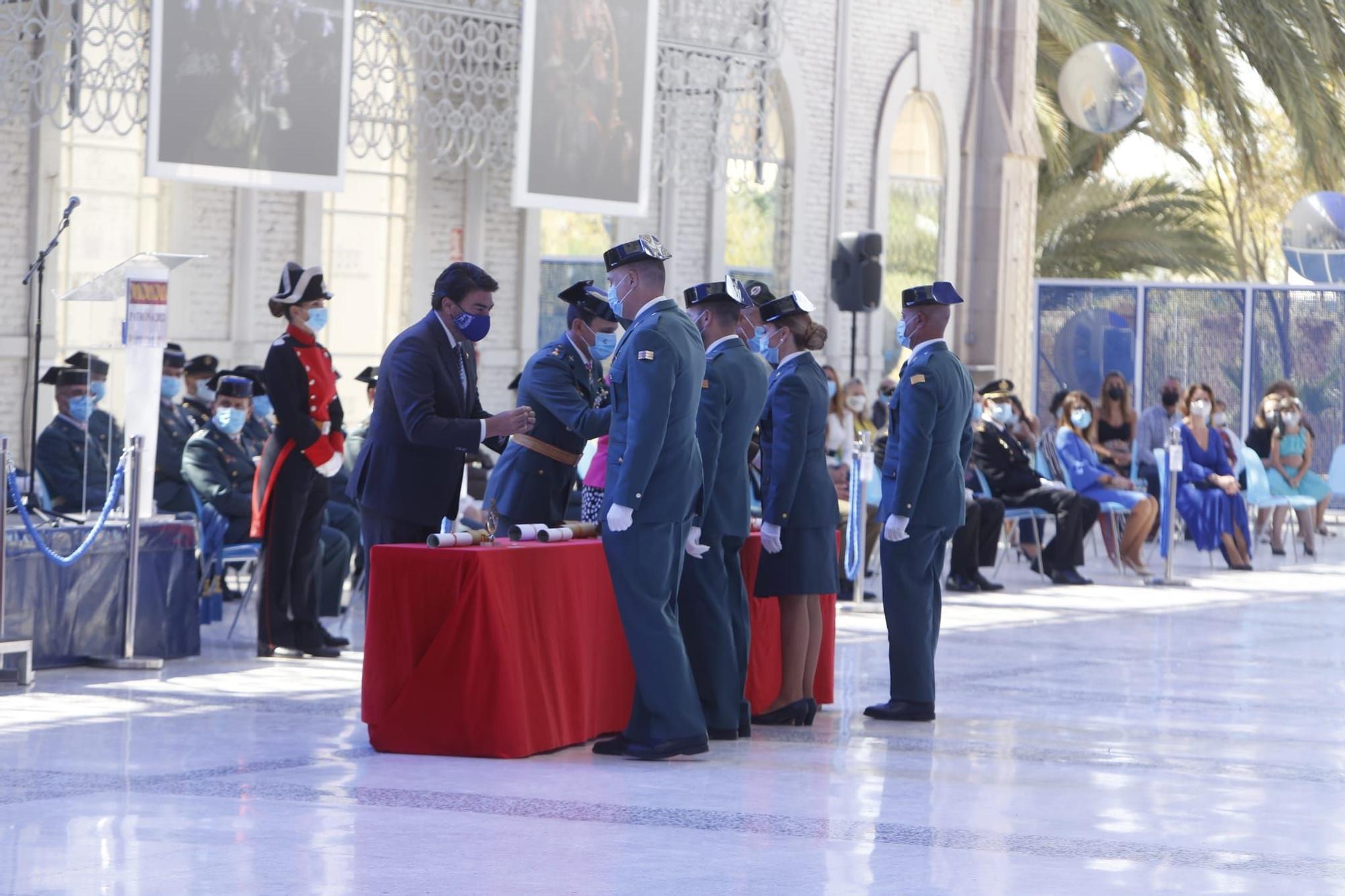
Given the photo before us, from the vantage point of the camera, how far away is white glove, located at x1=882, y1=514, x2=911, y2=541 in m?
8.94

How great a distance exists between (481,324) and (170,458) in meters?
4.03

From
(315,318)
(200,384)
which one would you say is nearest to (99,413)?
(200,384)

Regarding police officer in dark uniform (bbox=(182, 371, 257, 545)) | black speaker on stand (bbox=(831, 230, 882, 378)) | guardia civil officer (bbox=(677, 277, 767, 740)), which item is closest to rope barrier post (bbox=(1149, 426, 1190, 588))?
black speaker on stand (bbox=(831, 230, 882, 378))

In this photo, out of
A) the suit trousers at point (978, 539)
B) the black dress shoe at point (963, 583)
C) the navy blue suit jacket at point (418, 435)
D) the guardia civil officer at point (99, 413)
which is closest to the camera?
the navy blue suit jacket at point (418, 435)

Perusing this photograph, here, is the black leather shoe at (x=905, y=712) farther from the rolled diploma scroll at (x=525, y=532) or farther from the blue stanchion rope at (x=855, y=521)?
the blue stanchion rope at (x=855, y=521)

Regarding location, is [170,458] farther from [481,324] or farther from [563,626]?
[563,626]

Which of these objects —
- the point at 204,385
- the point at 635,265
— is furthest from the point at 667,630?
the point at 204,385

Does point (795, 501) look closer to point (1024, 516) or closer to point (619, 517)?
point (619, 517)

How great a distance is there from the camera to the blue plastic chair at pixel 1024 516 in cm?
1580

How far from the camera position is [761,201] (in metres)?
21.6

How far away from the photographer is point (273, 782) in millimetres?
7289

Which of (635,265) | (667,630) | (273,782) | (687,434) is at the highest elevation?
(635,265)

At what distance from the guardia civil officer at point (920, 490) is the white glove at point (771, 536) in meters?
0.50

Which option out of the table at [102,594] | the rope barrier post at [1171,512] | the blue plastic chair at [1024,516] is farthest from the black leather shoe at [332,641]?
the rope barrier post at [1171,512]
